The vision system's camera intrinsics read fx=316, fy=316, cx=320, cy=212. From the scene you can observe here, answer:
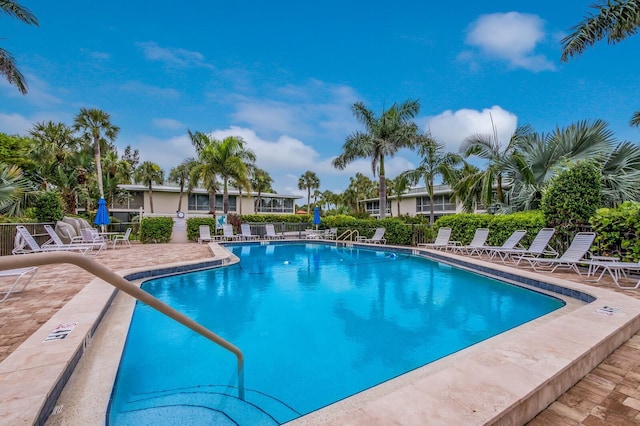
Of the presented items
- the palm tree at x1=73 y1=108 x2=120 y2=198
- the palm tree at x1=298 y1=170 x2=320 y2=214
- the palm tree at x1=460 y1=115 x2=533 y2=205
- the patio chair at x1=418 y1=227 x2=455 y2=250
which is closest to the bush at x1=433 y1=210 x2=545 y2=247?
the patio chair at x1=418 y1=227 x2=455 y2=250

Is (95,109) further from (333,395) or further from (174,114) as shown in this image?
(333,395)

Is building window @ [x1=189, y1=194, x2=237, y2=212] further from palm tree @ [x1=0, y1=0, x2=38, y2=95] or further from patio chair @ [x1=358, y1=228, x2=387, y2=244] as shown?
palm tree @ [x1=0, y1=0, x2=38, y2=95]

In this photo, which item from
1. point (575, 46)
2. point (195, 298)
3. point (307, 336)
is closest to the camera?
point (307, 336)

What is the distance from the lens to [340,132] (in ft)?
73.3

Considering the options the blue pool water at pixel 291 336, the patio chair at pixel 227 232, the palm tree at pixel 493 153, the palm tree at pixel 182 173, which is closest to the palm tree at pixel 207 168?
the patio chair at pixel 227 232

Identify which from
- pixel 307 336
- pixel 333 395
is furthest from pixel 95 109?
pixel 333 395

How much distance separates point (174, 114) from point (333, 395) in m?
22.3

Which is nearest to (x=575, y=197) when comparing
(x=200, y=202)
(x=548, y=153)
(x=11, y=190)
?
(x=548, y=153)

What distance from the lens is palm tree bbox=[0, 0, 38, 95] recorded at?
9.40 m

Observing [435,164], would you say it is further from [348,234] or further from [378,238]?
[378,238]

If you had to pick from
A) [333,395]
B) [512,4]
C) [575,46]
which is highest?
[512,4]

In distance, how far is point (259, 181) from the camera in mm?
35375

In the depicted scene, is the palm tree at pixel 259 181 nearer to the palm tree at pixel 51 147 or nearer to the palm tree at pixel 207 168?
the palm tree at pixel 207 168

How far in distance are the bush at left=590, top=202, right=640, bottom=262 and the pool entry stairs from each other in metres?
8.68
